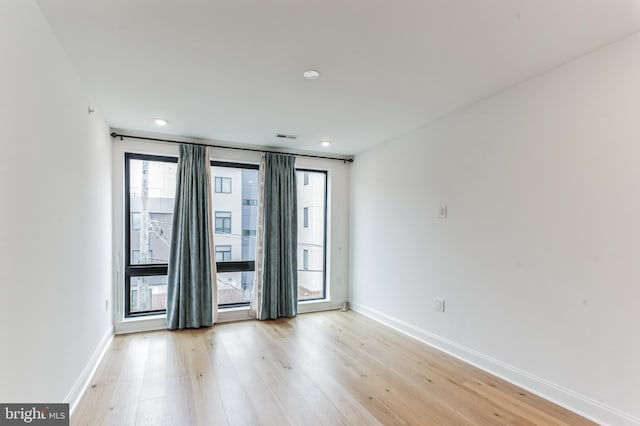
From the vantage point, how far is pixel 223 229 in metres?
4.61

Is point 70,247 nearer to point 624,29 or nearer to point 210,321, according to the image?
point 210,321

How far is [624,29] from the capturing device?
6.55ft

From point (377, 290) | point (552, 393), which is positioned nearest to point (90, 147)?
point (377, 290)

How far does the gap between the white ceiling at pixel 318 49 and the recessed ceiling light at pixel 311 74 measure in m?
0.05

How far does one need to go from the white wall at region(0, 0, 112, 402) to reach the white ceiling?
0.30 meters

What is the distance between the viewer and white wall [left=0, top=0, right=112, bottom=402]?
148 cm

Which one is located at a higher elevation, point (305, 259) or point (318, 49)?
point (318, 49)

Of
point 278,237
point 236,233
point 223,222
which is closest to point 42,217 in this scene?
point 223,222

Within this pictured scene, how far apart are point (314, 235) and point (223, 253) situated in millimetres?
1472

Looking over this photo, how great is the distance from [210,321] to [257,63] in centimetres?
321

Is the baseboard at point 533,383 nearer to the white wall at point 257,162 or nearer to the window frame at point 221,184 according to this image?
the white wall at point 257,162

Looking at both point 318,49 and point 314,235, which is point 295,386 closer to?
point 318,49

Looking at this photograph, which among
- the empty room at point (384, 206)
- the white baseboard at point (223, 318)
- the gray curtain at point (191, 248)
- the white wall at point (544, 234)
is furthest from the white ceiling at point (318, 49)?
the white baseboard at point (223, 318)

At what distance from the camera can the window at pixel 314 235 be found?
17.3 ft
